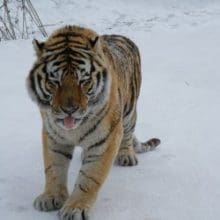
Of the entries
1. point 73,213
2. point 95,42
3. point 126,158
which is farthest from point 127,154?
point 95,42

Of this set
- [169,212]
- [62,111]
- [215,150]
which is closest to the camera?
[62,111]

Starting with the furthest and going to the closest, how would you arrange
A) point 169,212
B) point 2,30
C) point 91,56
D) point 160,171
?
point 2,30
point 160,171
point 169,212
point 91,56

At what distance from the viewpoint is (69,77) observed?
302 centimetres

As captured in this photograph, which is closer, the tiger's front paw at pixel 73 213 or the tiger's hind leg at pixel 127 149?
the tiger's front paw at pixel 73 213

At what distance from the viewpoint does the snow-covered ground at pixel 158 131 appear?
3523 mm

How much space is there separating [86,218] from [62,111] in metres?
Result: 0.62

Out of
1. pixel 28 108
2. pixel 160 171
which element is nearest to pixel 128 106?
pixel 160 171

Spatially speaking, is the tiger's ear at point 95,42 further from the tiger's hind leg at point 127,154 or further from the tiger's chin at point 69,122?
the tiger's hind leg at point 127,154

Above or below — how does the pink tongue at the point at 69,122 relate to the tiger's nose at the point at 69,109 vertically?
below

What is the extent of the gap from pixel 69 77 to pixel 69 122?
0.22m

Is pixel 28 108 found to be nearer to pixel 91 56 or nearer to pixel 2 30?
pixel 91 56

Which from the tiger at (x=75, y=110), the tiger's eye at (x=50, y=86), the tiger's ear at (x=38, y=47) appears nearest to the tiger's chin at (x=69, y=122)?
the tiger at (x=75, y=110)

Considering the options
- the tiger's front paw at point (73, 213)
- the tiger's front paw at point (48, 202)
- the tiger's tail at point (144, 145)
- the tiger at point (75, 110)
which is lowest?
the tiger's tail at point (144, 145)

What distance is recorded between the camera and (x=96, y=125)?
130 inches
